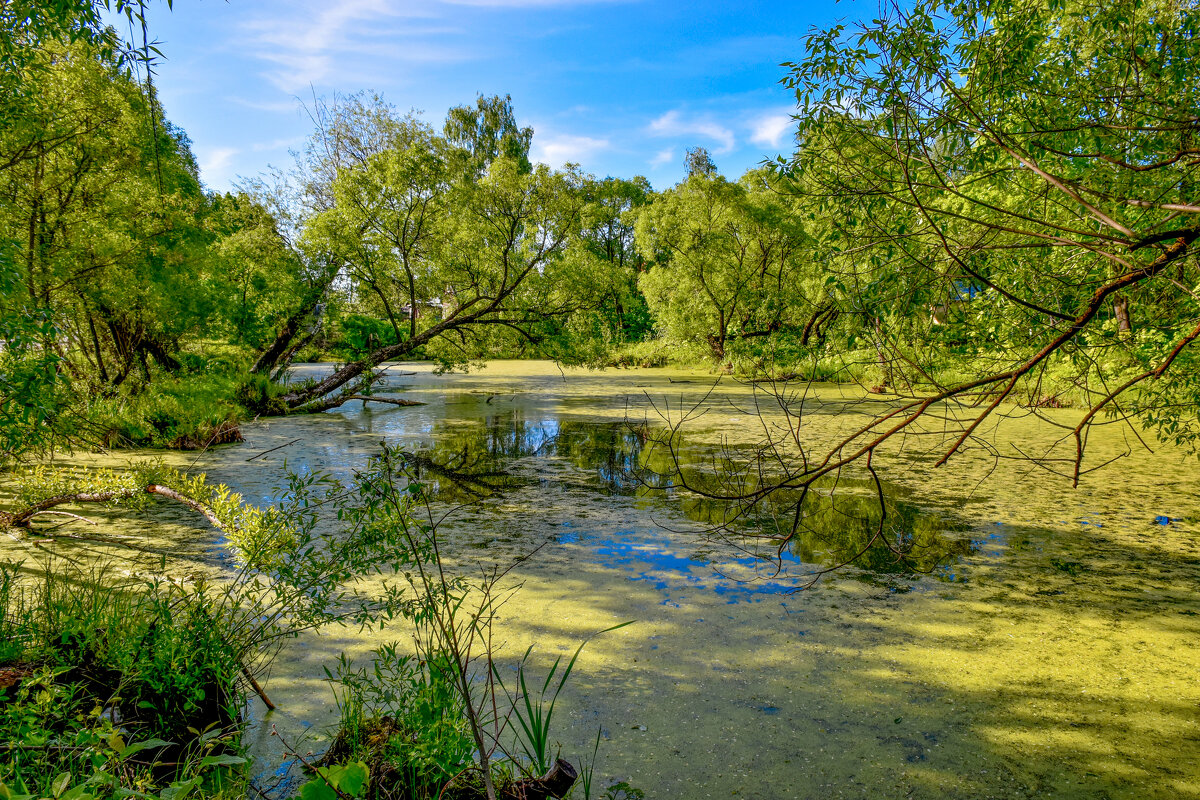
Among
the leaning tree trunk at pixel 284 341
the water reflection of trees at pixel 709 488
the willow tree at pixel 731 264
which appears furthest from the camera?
the willow tree at pixel 731 264

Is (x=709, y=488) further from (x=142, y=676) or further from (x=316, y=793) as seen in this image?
(x=316, y=793)

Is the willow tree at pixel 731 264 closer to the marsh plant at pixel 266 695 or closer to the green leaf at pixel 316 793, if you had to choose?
the marsh plant at pixel 266 695

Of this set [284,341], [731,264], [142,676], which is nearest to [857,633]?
[142,676]

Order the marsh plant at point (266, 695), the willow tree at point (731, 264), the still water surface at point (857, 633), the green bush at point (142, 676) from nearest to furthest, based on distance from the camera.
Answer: the marsh plant at point (266, 695) → the green bush at point (142, 676) → the still water surface at point (857, 633) → the willow tree at point (731, 264)

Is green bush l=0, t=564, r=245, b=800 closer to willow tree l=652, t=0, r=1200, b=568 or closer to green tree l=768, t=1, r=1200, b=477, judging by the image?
willow tree l=652, t=0, r=1200, b=568

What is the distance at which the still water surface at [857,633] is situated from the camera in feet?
7.36

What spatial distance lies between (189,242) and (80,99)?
2.45m

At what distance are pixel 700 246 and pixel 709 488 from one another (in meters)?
10.8

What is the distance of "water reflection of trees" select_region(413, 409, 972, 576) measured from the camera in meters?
4.39

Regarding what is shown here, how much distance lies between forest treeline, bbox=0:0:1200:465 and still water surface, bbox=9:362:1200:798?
0.85 metres

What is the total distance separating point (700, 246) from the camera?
15.7 metres

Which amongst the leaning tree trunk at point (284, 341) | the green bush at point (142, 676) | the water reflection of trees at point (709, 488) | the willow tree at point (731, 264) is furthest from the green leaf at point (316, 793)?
the willow tree at point (731, 264)

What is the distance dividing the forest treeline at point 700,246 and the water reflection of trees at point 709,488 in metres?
1.14

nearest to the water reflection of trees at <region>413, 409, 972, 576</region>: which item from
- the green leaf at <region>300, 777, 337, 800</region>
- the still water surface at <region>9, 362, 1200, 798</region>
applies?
the still water surface at <region>9, 362, 1200, 798</region>
